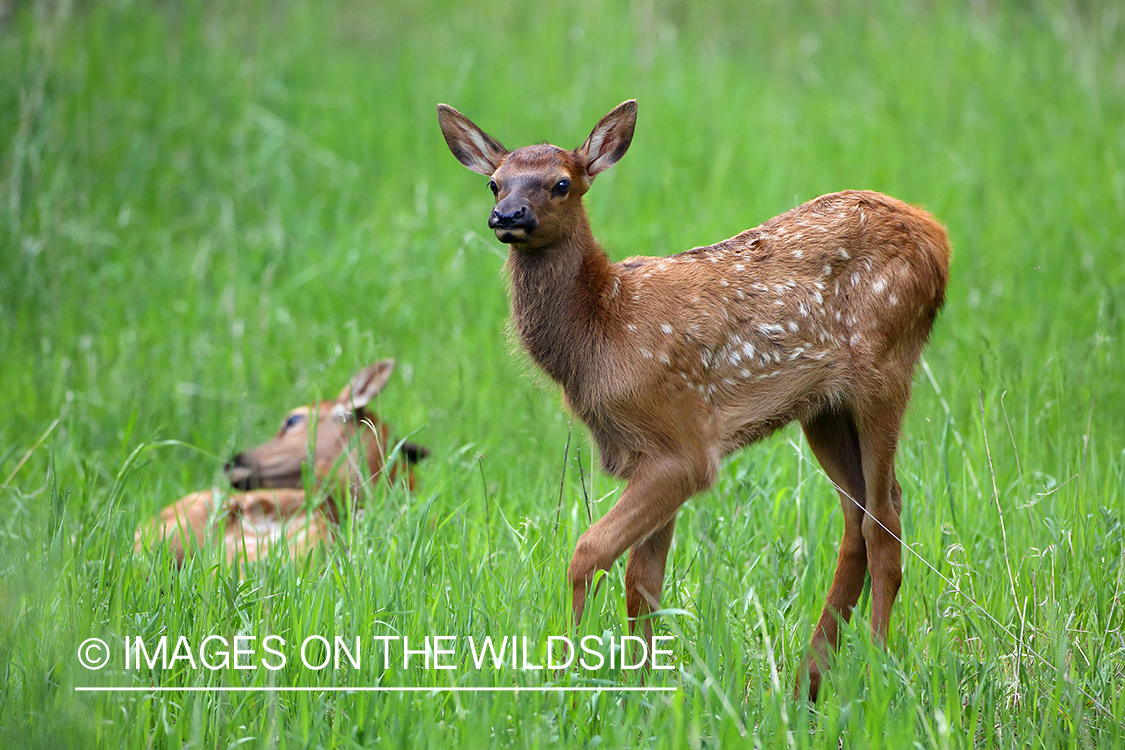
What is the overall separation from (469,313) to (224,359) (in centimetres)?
163

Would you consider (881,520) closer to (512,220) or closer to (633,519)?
(633,519)

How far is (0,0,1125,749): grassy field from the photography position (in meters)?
3.48

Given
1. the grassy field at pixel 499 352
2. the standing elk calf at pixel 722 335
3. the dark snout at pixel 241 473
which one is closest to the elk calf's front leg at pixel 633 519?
the standing elk calf at pixel 722 335

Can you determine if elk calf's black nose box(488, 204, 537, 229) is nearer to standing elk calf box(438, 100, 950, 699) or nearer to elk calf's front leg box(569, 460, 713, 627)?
standing elk calf box(438, 100, 950, 699)

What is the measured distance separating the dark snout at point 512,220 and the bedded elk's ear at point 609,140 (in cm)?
45

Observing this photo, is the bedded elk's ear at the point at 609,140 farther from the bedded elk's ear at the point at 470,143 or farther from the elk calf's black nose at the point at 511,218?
A: the elk calf's black nose at the point at 511,218

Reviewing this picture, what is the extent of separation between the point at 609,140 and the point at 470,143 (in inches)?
21.1

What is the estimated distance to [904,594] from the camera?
443 centimetres

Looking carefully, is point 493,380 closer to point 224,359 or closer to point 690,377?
point 224,359

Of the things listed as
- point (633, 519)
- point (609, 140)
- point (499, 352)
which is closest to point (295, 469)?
point (499, 352)

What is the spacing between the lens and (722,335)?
3.94m

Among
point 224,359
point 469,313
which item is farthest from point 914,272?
point 224,359

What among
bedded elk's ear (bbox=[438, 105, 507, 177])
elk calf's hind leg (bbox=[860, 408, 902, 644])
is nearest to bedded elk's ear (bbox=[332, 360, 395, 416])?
bedded elk's ear (bbox=[438, 105, 507, 177])

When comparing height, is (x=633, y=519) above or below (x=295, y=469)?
below
